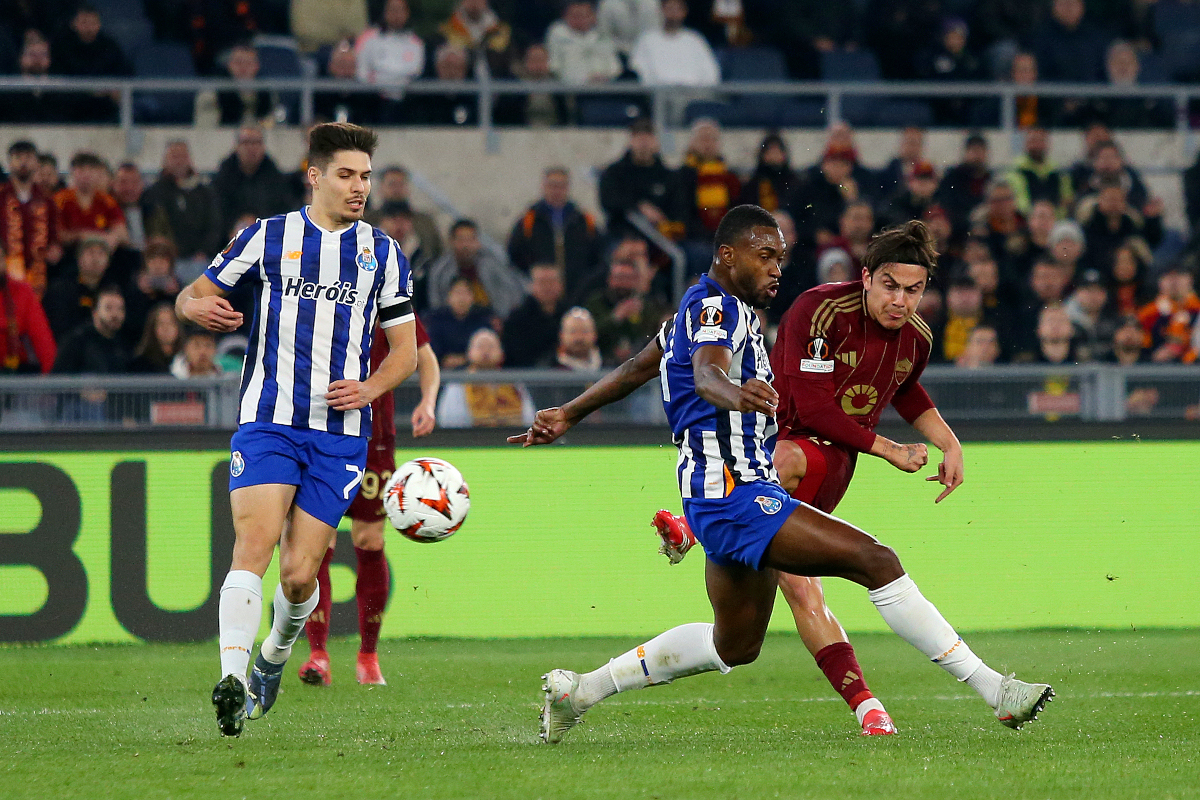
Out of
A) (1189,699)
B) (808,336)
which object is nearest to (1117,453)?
(1189,699)

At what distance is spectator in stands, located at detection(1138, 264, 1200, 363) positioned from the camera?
11.9 metres

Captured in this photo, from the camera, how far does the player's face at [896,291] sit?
6.09 metres

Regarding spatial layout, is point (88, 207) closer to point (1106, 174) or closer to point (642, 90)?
point (642, 90)

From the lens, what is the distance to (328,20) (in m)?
15.1

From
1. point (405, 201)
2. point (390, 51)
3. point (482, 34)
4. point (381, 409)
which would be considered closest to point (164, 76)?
point (390, 51)

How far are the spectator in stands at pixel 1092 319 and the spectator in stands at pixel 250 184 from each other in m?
6.08

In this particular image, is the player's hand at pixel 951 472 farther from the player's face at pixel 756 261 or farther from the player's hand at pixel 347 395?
the player's hand at pixel 347 395

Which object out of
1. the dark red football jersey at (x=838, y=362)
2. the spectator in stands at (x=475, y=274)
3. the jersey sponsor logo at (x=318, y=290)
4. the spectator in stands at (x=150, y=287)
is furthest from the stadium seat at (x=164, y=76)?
the dark red football jersey at (x=838, y=362)

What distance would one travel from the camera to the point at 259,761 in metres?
5.09

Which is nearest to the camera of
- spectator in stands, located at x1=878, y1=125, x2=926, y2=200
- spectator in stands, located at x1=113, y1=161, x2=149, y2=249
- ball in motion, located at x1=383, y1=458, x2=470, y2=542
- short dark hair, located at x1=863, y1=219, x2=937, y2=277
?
short dark hair, located at x1=863, y1=219, x2=937, y2=277

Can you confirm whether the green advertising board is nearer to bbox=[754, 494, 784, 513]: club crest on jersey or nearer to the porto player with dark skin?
the porto player with dark skin

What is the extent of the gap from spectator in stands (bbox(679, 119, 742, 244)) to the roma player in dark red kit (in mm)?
5554

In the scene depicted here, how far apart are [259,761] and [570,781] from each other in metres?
1.09

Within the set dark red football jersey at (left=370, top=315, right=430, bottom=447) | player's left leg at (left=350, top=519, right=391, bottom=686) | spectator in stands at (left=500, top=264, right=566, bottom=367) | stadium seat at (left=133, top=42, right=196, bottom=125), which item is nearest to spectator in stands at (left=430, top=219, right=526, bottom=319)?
spectator in stands at (left=500, top=264, right=566, bottom=367)
